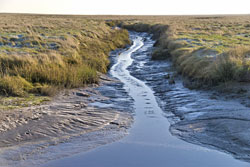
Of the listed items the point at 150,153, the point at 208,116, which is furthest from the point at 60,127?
the point at 208,116

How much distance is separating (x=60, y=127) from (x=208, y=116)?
3985 millimetres

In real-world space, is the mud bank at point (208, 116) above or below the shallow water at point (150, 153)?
above

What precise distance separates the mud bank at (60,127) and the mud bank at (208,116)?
143 cm

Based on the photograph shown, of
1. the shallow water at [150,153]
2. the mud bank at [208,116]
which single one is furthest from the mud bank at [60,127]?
the mud bank at [208,116]

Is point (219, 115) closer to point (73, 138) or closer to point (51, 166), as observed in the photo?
point (73, 138)

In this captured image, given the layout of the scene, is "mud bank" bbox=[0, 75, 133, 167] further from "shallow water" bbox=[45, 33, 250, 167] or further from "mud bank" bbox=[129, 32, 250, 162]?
"mud bank" bbox=[129, 32, 250, 162]

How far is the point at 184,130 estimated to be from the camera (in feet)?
24.4

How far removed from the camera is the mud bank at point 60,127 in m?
6.21

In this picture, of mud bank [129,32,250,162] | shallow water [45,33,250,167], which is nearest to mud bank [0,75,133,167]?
shallow water [45,33,250,167]

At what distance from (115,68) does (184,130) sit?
9.76m

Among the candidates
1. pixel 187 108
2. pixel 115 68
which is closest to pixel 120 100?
pixel 187 108

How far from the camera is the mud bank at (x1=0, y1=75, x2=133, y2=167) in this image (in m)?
6.21

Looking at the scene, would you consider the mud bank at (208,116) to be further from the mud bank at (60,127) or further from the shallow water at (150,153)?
Result: the mud bank at (60,127)

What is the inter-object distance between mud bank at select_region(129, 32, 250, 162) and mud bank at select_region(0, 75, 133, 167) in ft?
4.70
